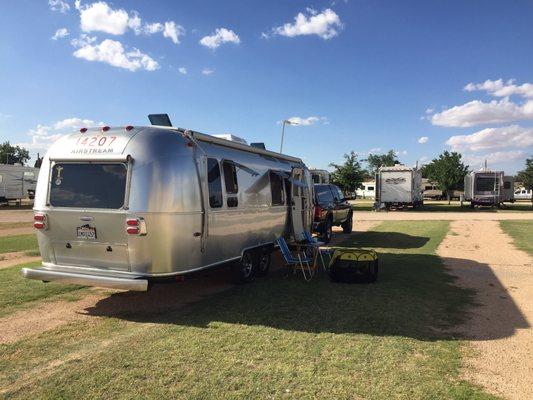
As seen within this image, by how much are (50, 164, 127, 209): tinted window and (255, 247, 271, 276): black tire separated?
3419 mm

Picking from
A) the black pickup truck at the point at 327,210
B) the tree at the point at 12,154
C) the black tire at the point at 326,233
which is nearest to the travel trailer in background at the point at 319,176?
the black pickup truck at the point at 327,210

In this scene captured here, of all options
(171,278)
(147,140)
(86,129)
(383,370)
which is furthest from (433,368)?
(86,129)

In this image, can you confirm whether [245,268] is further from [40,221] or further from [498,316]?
[498,316]

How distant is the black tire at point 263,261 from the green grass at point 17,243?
713 centimetres

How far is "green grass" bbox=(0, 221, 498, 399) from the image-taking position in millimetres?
3908

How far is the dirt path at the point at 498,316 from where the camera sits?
4.23 m

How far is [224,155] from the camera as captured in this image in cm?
727

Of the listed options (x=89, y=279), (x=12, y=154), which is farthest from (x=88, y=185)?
(x=12, y=154)

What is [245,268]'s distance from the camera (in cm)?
806

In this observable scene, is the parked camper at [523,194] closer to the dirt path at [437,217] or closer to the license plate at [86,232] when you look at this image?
the dirt path at [437,217]

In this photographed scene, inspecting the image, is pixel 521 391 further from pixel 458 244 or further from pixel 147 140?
pixel 458 244

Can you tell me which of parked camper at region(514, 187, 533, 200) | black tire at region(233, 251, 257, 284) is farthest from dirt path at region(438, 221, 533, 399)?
parked camper at region(514, 187, 533, 200)

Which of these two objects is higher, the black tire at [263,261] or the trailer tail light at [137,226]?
the trailer tail light at [137,226]

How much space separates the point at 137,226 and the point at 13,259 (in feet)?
21.4
